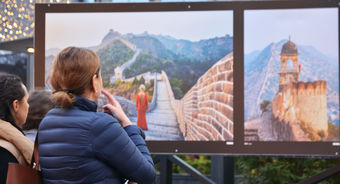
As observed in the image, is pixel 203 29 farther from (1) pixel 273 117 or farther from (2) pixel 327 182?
(2) pixel 327 182

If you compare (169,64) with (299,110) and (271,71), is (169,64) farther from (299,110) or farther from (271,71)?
(299,110)

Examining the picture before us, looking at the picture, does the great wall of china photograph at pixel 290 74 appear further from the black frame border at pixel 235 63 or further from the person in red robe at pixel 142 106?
the person in red robe at pixel 142 106

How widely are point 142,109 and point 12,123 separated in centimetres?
142

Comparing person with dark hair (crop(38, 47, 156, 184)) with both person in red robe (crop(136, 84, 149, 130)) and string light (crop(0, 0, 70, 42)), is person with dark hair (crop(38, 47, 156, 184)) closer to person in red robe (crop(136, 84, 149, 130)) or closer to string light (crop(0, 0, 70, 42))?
person in red robe (crop(136, 84, 149, 130))

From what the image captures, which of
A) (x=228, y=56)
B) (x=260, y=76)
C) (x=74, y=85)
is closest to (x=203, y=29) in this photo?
(x=228, y=56)

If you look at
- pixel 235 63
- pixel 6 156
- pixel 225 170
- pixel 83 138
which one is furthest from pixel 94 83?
pixel 225 170

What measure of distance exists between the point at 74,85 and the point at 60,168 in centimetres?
31

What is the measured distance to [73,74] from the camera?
1.48 metres

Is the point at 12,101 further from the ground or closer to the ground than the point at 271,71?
closer to the ground

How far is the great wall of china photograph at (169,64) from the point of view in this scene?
3166 mm

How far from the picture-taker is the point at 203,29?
324 centimetres

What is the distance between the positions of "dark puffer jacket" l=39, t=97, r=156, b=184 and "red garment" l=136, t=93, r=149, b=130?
5.56 ft

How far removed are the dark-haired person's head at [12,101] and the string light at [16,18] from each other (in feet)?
4.55

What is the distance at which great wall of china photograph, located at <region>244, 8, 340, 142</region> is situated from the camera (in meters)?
3.13
